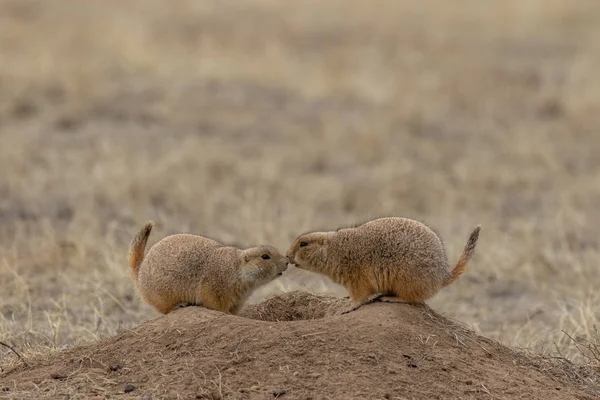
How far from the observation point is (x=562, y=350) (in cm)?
758

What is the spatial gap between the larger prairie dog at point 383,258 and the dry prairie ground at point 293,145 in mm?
1387

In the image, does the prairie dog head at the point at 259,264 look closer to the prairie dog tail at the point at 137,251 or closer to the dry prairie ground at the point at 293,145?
the prairie dog tail at the point at 137,251

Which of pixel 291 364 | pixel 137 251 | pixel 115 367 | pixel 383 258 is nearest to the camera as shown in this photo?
pixel 291 364

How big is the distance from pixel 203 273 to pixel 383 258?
0.99 meters

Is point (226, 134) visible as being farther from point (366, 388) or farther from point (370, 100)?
point (366, 388)

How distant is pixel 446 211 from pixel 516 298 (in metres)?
3.35

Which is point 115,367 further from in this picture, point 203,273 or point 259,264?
point 259,264

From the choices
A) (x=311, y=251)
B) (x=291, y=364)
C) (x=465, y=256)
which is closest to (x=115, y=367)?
(x=291, y=364)

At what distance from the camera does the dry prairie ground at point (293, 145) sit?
919 cm

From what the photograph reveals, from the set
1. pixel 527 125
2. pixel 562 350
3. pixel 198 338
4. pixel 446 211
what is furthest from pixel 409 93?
pixel 198 338

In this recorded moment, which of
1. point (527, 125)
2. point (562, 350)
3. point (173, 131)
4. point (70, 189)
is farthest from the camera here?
point (527, 125)

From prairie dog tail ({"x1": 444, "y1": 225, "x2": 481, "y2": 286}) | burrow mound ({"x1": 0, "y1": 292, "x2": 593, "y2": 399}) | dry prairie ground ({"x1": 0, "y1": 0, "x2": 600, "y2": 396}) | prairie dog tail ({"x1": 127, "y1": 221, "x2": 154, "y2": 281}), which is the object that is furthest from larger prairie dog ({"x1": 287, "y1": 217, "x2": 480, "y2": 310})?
dry prairie ground ({"x1": 0, "y1": 0, "x2": 600, "y2": 396})

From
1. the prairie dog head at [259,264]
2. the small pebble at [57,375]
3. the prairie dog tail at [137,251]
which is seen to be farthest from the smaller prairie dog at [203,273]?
the small pebble at [57,375]

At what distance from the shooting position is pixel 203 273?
19.5ft
